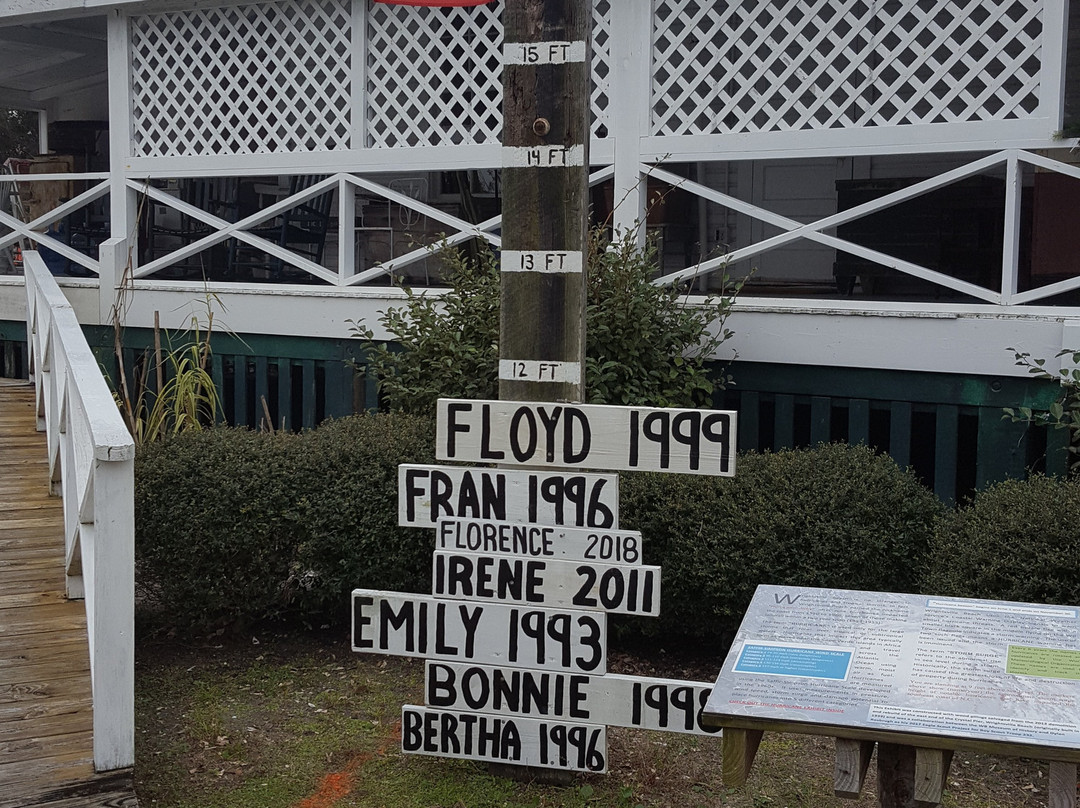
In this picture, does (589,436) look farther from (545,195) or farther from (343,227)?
(343,227)

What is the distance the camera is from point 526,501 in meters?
3.88

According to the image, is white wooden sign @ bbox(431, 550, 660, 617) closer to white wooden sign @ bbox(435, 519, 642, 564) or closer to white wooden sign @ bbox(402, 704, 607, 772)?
white wooden sign @ bbox(435, 519, 642, 564)

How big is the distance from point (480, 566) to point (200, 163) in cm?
584

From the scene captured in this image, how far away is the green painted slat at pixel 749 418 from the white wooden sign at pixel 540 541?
10.5 feet

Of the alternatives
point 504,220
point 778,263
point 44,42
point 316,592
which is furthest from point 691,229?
point 504,220

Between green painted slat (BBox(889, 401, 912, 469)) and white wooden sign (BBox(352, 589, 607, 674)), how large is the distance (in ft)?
10.3

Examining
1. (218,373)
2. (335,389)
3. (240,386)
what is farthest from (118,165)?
(335,389)

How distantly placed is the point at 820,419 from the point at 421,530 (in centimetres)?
256

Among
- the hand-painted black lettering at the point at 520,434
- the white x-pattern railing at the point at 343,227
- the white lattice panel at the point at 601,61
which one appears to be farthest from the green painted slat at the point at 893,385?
the hand-painted black lettering at the point at 520,434

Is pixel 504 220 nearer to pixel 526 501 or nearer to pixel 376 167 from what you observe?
pixel 526 501

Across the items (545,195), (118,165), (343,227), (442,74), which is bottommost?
(545,195)

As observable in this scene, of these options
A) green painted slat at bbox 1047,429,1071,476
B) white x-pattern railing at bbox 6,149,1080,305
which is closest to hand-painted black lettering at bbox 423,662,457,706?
white x-pattern railing at bbox 6,149,1080,305

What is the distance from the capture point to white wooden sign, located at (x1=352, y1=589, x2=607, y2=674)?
12.7 feet

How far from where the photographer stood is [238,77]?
8742mm
